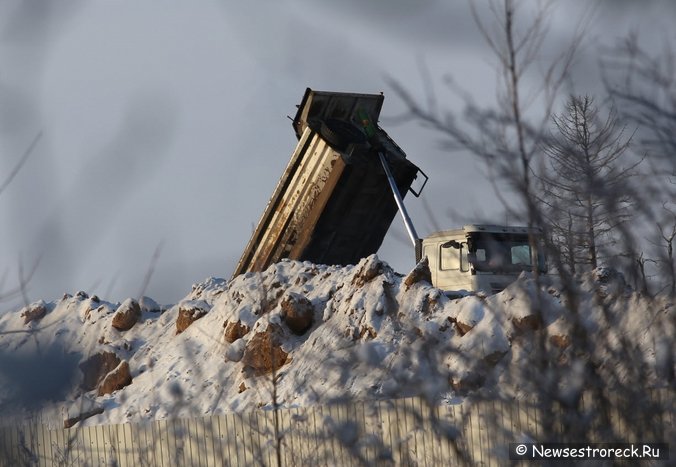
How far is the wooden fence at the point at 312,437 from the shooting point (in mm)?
3777

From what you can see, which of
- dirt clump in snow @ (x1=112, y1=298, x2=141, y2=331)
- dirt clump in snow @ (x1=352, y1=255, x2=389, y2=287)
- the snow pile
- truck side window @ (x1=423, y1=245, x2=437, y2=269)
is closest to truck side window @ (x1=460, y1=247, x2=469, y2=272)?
truck side window @ (x1=423, y1=245, x2=437, y2=269)

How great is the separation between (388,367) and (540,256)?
0.61m

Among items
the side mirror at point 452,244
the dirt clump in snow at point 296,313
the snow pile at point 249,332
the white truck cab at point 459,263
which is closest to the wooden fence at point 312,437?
the snow pile at point 249,332

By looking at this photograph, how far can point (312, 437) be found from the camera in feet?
24.0

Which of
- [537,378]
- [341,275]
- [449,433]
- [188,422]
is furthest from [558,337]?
[341,275]

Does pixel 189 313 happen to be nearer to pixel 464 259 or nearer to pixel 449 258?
pixel 449 258

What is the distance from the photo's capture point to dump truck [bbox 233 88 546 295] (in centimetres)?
1435

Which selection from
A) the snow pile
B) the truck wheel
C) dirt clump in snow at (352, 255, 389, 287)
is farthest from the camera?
the truck wheel

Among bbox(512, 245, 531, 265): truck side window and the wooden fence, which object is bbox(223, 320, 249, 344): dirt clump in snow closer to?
the wooden fence

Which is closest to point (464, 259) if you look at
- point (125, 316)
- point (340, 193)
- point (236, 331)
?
point (340, 193)

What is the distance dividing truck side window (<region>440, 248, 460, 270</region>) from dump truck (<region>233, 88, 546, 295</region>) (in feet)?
0.48

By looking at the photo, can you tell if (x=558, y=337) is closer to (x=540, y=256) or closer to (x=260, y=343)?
(x=540, y=256)

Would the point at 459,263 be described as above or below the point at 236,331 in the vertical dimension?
above

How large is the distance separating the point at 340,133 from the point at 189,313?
407 centimetres
